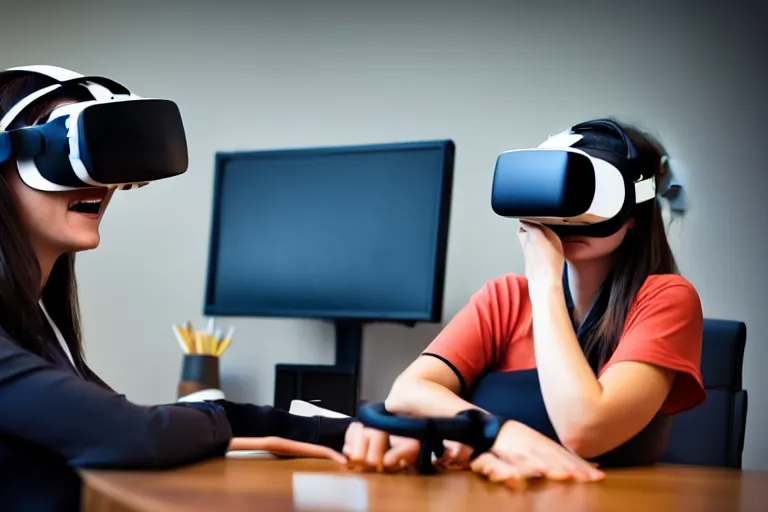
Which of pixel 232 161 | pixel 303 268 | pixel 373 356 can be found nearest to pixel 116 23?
pixel 232 161

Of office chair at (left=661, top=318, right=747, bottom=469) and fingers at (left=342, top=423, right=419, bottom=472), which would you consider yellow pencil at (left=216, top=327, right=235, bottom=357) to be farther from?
fingers at (left=342, top=423, right=419, bottom=472)

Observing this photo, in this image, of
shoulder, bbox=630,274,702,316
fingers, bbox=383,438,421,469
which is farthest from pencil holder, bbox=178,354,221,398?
fingers, bbox=383,438,421,469

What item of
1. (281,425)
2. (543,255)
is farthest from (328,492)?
(543,255)

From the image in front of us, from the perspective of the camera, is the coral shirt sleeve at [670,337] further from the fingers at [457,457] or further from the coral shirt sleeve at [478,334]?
the fingers at [457,457]

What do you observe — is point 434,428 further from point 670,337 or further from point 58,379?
point 670,337

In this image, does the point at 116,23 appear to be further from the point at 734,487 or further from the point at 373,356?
the point at 734,487

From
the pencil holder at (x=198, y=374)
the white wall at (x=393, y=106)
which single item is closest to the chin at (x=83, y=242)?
the pencil holder at (x=198, y=374)

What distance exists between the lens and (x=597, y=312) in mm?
1604

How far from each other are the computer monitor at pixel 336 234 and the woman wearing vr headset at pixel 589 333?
833 millimetres

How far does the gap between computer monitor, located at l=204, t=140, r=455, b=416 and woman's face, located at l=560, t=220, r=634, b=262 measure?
0.92 metres

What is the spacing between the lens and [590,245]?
1.58 m

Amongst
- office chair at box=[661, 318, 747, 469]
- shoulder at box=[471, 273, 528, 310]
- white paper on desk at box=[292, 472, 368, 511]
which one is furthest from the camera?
office chair at box=[661, 318, 747, 469]

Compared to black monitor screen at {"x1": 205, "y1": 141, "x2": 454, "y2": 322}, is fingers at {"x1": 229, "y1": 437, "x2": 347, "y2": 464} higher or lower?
lower

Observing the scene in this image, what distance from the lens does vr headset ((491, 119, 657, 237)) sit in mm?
1372
